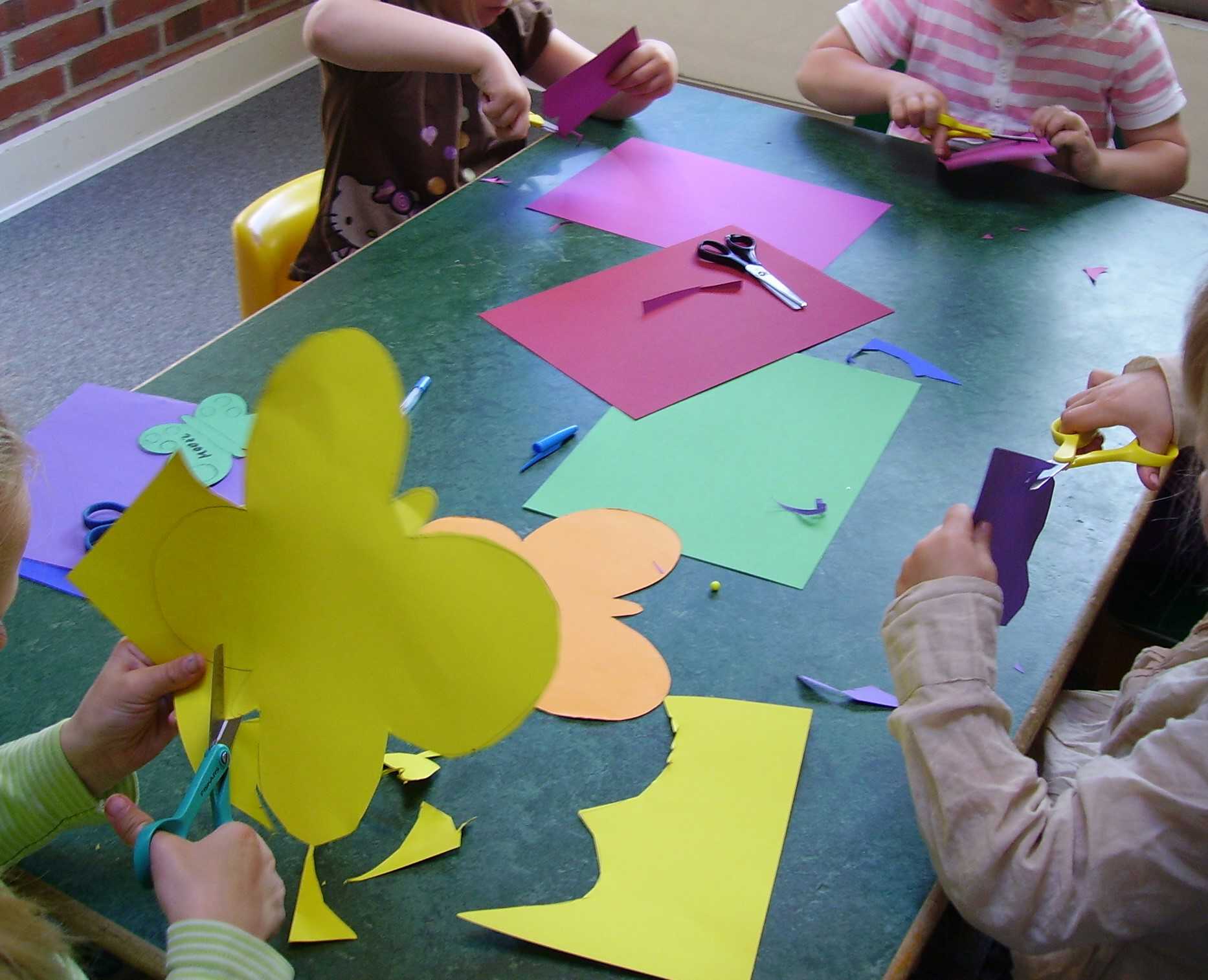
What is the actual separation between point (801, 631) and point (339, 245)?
2.79 feet

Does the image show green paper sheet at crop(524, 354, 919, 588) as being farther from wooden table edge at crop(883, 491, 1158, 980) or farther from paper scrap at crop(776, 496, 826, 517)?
wooden table edge at crop(883, 491, 1158, 980)

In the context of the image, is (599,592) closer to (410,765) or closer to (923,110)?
(410,765)

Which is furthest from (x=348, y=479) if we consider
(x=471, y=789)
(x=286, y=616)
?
(x=471, y=789)

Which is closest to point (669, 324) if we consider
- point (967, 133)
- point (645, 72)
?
point (645, 72)

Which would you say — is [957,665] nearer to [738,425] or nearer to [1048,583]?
[1048,583]

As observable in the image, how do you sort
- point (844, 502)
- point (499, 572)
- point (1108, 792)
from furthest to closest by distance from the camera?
point (844, 502)
point (1108, 792)
point (499, 572)

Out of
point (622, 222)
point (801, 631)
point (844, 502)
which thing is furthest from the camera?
point (622, 222)

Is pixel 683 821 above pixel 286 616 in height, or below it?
below

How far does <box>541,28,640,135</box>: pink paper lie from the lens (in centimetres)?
141

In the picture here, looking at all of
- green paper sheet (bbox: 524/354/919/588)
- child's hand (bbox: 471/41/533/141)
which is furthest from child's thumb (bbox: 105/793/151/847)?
child's hand (bbox: 471/41/533/141)

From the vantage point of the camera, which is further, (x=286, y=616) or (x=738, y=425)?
(x=738, y=425)

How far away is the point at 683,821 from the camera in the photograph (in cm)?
68

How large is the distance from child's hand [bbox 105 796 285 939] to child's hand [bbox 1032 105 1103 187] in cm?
126

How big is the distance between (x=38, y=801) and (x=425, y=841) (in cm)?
23
